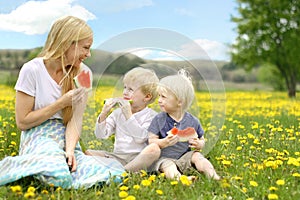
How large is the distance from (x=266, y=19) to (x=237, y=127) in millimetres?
15639

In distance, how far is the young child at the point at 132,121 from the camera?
137 inches

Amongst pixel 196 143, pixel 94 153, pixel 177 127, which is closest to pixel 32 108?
pixel 94 153

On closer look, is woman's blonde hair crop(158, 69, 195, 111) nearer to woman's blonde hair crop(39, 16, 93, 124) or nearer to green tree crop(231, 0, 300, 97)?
woman's blonde hair crop(39, 16, 93, 124)

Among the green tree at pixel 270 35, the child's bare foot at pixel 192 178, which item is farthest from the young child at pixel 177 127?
the green tree at pixel 270 35

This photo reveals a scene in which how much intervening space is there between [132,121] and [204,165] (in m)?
0.62

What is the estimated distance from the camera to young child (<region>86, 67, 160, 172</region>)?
348cm

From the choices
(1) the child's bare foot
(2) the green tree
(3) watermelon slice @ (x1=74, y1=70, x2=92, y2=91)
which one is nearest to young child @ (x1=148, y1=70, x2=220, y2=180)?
(1) the child's bare foot

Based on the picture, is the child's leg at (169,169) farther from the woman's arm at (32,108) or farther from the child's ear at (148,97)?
the woman's arm at (32,108)

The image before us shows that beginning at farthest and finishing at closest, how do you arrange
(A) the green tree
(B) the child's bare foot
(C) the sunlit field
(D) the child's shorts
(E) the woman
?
(A) the green tree
(D) the child's shorts
(E) the woman
(B) the child's bare foot
(C) the sunlit field

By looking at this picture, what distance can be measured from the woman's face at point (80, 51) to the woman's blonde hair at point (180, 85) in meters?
0.59

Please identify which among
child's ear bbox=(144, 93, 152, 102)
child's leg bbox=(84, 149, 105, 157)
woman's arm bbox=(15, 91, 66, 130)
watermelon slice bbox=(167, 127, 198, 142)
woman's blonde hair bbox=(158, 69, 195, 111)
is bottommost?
child's leg bbox=(84, 149, 105, 157)

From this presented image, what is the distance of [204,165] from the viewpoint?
3.48m

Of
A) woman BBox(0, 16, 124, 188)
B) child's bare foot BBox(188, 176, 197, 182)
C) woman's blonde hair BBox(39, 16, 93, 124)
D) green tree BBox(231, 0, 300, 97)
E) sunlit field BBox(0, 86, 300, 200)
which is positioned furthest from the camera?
green tree BBox(231, 0, 300, 97)

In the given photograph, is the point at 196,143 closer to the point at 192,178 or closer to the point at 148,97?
the point at 192,178
